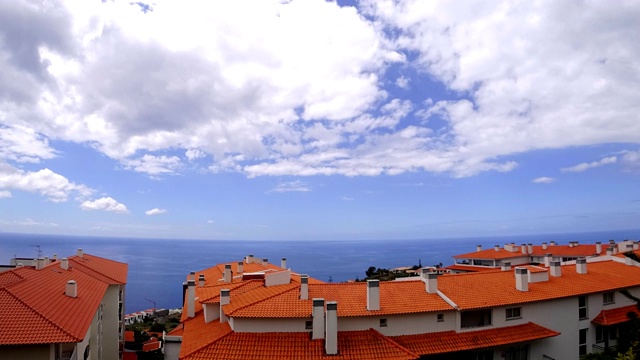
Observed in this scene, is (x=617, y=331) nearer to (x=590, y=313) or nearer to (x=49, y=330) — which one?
(x=590, y=313)

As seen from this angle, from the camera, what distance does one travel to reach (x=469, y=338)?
71.9ft

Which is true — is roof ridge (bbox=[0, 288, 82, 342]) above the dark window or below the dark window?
above

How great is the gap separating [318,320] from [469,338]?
7936 millimetres

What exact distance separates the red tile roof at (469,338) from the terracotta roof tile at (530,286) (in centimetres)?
137

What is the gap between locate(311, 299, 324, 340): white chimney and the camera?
19.4m

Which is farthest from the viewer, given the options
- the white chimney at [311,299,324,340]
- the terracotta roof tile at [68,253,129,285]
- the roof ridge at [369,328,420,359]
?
the terracotta roof tile at [68,253,129,285]

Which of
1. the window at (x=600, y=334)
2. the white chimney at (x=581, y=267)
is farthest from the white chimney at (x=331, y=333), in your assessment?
the white chimney at (x=581, y=267)

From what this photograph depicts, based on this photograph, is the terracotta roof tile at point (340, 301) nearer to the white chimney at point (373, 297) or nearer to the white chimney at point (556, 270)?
the white chimney at point (373, 297)

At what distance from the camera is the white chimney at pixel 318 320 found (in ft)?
63.7

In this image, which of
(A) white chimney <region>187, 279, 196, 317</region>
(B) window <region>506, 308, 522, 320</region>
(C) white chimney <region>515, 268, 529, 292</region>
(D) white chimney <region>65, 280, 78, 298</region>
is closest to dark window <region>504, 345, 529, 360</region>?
(B) window <region>506, 308, 522, 320</region>

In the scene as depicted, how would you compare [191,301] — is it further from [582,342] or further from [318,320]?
[582,342]

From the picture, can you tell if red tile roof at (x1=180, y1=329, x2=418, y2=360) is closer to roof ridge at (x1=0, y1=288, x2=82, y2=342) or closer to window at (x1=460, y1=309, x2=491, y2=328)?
roof ridge at (x1=0, y1=288, x2=82, y2=342)

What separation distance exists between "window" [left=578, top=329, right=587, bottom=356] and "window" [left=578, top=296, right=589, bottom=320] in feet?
2.65

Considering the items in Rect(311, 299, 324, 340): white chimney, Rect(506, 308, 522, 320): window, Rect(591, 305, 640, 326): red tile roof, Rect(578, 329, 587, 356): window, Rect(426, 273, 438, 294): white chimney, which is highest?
Rect(426, 273, 438, 294): white chimney
